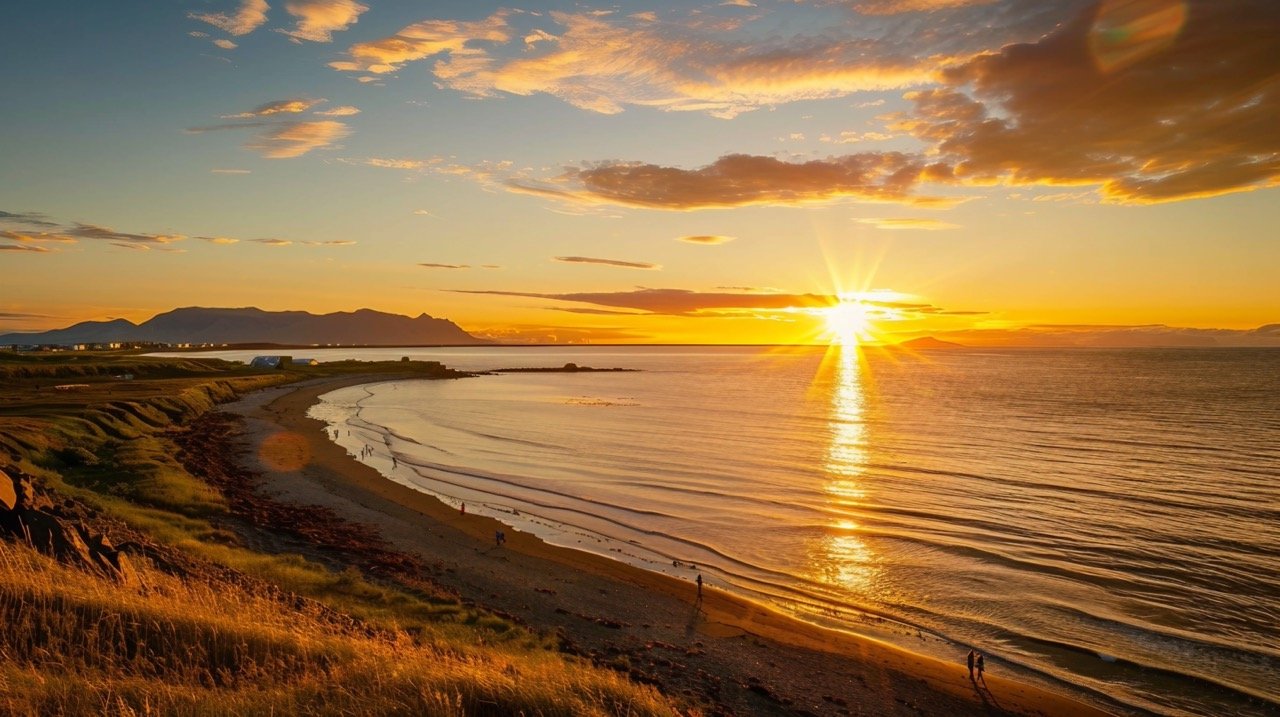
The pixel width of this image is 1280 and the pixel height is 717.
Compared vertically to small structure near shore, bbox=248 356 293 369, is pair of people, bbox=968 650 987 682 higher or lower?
lower

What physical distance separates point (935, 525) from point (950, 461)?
2058cm

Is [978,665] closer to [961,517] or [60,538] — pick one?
[961,517]

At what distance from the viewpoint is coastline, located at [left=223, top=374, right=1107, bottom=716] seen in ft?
55.3

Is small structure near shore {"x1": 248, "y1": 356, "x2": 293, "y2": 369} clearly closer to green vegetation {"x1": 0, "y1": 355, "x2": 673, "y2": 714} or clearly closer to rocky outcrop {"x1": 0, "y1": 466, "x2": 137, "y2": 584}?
green vegetation {"x1": 0, "y1": 355, "x2": 673, "y2": 714}

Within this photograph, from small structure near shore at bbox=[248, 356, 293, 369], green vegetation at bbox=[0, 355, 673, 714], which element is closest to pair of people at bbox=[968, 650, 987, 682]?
green vegetation at bbox=[0, 355, 673, 714]

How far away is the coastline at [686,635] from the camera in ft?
55.3

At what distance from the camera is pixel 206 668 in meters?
9.32

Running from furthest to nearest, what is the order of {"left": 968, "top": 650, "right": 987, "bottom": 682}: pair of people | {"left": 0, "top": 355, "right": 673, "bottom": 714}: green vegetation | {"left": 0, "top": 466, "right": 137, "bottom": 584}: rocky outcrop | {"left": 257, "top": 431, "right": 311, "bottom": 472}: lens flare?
1. {"left": 257, "top": 431, "right": 311, "bottom": 472}: lens flare
2. {"left": 968, "top": 650, "right": 987, "bottom": 682}: pair of people
3. {"left": 0, "top": 466, "right": 137, "bottom": 584}: rocky outcrop
4. {"left": 0, "top": 355, "right": 673, "bottom": 714}: green vegetation

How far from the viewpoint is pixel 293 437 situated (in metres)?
58.4

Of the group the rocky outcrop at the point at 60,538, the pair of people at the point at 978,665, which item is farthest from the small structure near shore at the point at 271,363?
the pair of people at the point at 978,665

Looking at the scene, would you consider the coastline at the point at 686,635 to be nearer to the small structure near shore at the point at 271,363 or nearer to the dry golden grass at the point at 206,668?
the dry golden grass at the point at 206,668

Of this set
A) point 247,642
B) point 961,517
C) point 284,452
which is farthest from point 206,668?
point 284,452

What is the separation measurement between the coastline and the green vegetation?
2.45 meters

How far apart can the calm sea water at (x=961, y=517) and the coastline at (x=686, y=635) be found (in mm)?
1613
